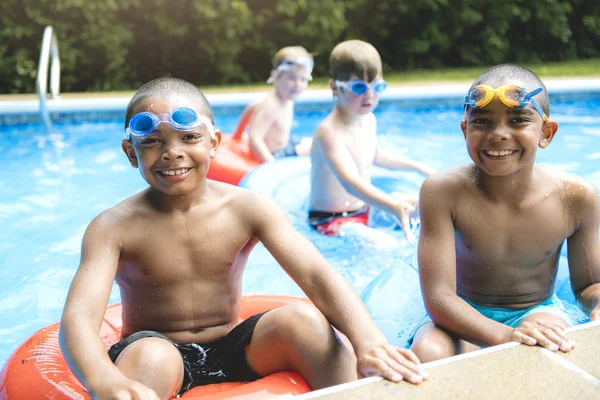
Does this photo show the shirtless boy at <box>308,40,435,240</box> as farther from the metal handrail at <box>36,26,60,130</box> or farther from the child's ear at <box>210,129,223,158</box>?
the metal handrail at <box>36,26,60,130</box>

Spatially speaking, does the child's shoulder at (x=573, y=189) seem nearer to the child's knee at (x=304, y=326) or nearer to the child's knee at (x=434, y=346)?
the child's knee at (x=434, y=346)

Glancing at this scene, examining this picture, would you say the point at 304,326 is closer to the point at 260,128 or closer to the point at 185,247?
the point at 185,247

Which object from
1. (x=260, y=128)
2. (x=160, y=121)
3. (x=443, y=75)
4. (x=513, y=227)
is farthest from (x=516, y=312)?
(x=443, y=75)

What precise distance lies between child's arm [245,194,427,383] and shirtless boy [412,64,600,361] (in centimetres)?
34

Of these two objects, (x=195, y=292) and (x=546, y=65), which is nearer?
(x=195, y=292)

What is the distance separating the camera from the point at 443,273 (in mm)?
2562

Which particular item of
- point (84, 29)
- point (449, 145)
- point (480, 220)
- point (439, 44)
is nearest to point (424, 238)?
point (480, 220)

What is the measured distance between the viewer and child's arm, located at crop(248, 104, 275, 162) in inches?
233

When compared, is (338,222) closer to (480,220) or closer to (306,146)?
(306,146)

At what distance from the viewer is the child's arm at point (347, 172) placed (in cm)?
425

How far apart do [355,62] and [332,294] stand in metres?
2.57

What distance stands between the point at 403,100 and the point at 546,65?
4111 mm

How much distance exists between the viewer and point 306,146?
20.8 feet

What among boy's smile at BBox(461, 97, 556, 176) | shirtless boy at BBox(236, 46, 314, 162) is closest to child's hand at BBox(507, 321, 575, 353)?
boy's smile at BBox(461, 97, 556, 176)
